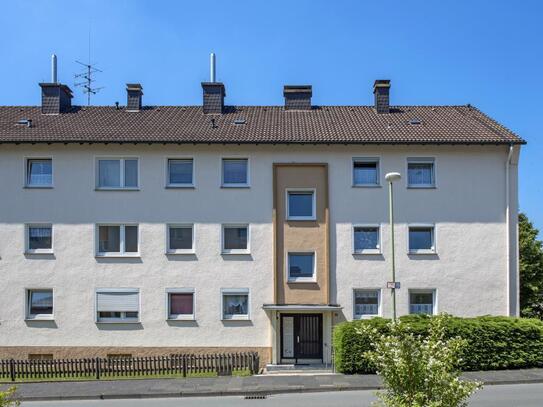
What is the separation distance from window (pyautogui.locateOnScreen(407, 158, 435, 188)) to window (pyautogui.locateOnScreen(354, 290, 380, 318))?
16.2 ft

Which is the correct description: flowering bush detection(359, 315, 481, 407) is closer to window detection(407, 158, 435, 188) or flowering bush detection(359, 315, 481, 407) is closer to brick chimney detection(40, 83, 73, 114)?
window detection(407, 158, 435, 188)

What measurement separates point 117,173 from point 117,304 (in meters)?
5.57

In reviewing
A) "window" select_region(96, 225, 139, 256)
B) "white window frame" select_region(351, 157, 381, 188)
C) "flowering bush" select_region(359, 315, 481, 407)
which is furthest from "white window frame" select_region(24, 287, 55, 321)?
"flowering bush" select_region(359, 315, 481, 407)

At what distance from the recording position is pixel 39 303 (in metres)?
24.1

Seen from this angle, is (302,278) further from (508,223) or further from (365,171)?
(508,223)

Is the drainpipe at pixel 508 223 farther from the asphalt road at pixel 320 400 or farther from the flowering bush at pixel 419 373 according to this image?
the flowering bush at pixel 419 373

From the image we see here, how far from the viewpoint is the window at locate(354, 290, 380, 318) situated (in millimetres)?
24062

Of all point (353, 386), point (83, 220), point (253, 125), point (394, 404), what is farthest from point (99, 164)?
point (394, 404)

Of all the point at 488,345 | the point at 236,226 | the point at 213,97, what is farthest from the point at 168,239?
the point at 488,345

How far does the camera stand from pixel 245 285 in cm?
2400

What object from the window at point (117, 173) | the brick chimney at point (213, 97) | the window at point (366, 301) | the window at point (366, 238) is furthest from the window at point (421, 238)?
the window at point (117, 173)

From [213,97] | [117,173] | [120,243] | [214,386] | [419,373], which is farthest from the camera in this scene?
[213,97]

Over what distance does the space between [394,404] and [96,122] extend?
71.8 ft

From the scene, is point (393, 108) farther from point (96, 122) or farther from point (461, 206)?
point (96, 122)
